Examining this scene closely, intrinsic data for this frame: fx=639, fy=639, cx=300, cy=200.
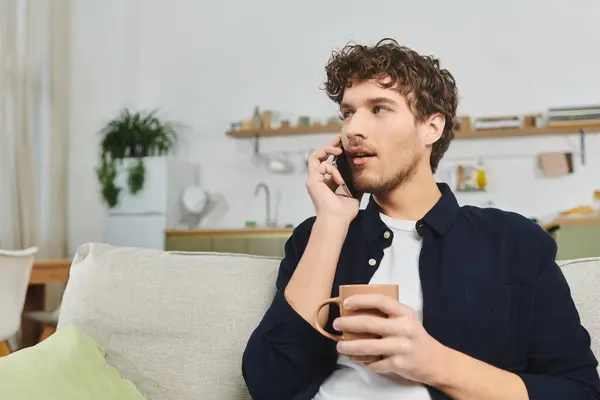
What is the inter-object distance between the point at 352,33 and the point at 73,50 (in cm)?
241

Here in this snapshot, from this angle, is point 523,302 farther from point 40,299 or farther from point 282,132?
point 282,132

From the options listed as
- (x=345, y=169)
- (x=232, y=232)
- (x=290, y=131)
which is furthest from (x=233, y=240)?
(x=345, y=169)

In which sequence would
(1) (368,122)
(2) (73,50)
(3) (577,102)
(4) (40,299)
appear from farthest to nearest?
(2) (73,50) → (3) (577,102) → (4) (40,299) → (1) (368,122)

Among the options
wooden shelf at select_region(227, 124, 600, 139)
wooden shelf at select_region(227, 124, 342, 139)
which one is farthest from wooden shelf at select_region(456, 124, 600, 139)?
wooden shelf at select_region(227, 124, 342, 139)

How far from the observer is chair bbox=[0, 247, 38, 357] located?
8.52 feet

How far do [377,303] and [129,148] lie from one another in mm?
4461

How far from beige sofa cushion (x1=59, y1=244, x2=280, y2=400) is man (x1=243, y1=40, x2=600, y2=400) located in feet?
0.55

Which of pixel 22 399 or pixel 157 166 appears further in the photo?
pixel 157 166

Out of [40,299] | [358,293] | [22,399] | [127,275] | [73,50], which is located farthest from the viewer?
[73,50]

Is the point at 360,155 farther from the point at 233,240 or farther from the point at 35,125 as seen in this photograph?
the point at 35,125

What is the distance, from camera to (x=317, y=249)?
1.12m

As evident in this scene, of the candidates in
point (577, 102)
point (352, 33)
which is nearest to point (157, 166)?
point (352, 33)

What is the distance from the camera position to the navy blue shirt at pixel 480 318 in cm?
105

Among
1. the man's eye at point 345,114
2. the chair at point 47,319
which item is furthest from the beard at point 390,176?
the chair at point 47,319
